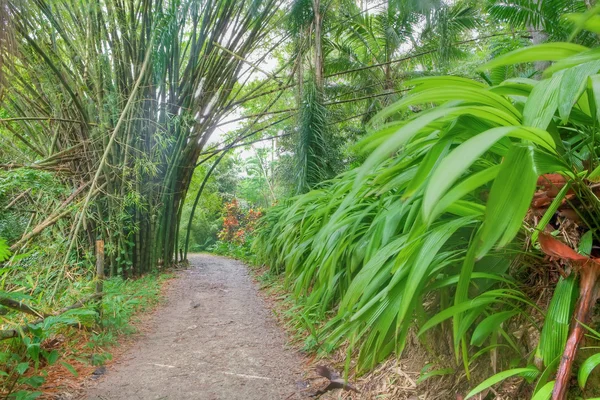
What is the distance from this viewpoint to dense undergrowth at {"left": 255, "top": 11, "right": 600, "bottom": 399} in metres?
0.46

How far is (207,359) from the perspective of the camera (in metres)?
1.76

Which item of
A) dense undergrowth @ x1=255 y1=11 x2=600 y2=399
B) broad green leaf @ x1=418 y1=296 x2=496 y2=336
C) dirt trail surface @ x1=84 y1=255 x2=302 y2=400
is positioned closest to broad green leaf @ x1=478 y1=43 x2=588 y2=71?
dense undergrowth @ x1=255 y1=11 x2=600 y2=399

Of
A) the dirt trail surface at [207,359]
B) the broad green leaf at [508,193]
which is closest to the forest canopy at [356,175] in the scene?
the broad green leaf at [508,193]

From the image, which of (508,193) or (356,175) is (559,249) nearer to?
(508,193)

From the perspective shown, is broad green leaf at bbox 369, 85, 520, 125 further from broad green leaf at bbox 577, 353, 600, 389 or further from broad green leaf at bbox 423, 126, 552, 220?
broad green leaf at bbox 577, 353, 600, 389

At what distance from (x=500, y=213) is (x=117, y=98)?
3.32 m

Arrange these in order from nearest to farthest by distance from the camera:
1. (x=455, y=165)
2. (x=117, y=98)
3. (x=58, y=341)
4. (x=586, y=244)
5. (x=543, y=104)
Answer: (x=455, y=165)
(x=543, y=104)
(x=586, y=244)
(x=58, y=341)
(x=117, y=98)

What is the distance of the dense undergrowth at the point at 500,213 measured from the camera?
0.46 m

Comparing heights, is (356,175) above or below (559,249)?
above

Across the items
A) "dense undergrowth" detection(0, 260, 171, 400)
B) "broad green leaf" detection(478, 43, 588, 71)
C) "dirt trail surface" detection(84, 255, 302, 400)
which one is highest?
"broad green leaf" detection(478, 43, 588, 71)

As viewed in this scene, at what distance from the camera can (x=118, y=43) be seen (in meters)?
3.35

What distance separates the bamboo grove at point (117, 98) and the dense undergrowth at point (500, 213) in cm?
238

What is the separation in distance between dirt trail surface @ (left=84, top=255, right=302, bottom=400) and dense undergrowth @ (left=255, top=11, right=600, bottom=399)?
67cm

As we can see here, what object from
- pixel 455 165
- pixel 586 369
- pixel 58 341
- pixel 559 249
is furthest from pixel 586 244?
pixel 58 341
